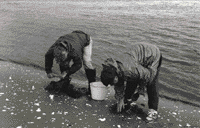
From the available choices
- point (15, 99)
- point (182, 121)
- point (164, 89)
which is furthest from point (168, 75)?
point (15, 99)

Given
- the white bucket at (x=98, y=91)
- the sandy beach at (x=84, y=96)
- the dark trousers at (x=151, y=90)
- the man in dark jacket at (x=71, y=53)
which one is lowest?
the sandy beach at (x=84, y=96)

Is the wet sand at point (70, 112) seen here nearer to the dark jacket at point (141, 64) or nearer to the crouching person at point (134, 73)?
the crouching person at point (134, 73)

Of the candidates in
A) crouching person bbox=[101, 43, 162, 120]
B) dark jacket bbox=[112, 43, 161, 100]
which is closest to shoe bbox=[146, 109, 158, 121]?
crouching person bbox=[101, 43, 162, 120]

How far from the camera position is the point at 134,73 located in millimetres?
3506

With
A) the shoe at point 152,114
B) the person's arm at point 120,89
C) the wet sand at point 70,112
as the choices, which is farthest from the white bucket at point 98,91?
the shoe at point 152,114

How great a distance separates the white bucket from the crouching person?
60 cm

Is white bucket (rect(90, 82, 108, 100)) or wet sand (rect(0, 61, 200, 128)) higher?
white bucket (rect(90, 82, 108, 100))

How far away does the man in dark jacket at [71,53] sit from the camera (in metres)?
4.29

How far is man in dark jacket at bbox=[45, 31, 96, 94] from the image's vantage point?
169 inches

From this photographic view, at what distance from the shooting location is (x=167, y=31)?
14055 millimetres

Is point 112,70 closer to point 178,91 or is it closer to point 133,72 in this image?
point 133,72

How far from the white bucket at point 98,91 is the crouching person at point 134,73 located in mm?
603

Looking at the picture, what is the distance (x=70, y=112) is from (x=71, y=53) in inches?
51.6

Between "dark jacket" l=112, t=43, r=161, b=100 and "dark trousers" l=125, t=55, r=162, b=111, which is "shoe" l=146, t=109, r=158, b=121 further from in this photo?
"dark jacket" l=112, t=43, r=161, b=100
